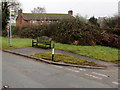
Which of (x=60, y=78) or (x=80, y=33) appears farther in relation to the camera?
(x=80, y=33)

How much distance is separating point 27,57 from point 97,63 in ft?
16.6

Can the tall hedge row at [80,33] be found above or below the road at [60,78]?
above

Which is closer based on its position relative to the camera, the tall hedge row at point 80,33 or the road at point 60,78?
the road at point 60,78

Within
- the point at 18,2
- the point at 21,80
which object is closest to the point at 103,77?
the point at 21,80

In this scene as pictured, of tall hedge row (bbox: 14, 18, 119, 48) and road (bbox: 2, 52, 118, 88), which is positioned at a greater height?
tall hedge row (bbox: 14, 18, 119, 48)

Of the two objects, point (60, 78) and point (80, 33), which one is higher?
point (80, 33)

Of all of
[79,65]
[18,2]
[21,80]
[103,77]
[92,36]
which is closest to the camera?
[21,80]

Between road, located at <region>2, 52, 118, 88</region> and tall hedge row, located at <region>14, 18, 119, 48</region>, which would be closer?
road, located at <region>2, 52, 118, 88</region>

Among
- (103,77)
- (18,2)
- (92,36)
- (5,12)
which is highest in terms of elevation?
(18,2)

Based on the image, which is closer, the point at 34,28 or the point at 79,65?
the point at 79,65

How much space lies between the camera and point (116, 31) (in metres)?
19.0

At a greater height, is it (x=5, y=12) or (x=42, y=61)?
Answer: (x=5, y=12)

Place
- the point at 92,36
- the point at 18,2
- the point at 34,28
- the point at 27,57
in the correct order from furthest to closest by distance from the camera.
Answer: the point at 18,2, the point at 34,28, the point at 92,36, the point at 27,57

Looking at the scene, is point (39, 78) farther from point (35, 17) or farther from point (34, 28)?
point (35, 17)
